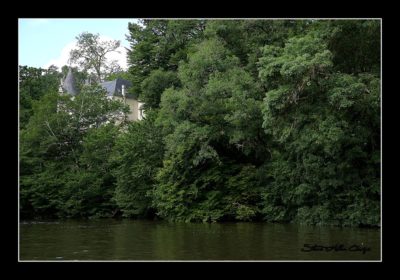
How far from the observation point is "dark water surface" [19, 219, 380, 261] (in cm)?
1511

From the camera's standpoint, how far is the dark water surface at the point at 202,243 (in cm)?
1511

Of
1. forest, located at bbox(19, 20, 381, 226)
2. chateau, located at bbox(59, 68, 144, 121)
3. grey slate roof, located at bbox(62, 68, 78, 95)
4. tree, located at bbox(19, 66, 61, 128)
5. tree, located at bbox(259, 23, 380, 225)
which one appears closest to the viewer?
tree, located at bbox(259, 23, 380, 225)

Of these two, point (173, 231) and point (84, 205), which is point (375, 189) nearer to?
point (173, 231)

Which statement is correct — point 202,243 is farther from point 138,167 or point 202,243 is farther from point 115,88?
point 115,88

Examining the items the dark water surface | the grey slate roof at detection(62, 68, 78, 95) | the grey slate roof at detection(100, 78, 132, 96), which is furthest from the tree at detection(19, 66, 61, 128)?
the dark water surface

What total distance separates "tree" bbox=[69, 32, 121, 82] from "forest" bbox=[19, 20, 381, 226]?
24.5 m

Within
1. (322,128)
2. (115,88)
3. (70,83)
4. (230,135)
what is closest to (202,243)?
(322,128)

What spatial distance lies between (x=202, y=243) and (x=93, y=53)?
169 feet

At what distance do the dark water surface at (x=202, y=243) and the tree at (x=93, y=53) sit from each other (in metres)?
43.8

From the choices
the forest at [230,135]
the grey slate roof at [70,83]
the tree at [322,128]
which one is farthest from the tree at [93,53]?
the tree at [322,128]

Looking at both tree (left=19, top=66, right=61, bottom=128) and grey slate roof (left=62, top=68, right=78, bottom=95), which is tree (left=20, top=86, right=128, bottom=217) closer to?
tree (left=19, top=66, right=61, bottom=128)

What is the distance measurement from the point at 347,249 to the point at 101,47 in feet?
179

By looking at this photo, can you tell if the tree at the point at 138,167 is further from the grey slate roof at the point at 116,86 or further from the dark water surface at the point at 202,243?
the grey slate roof at the point at 116,86
